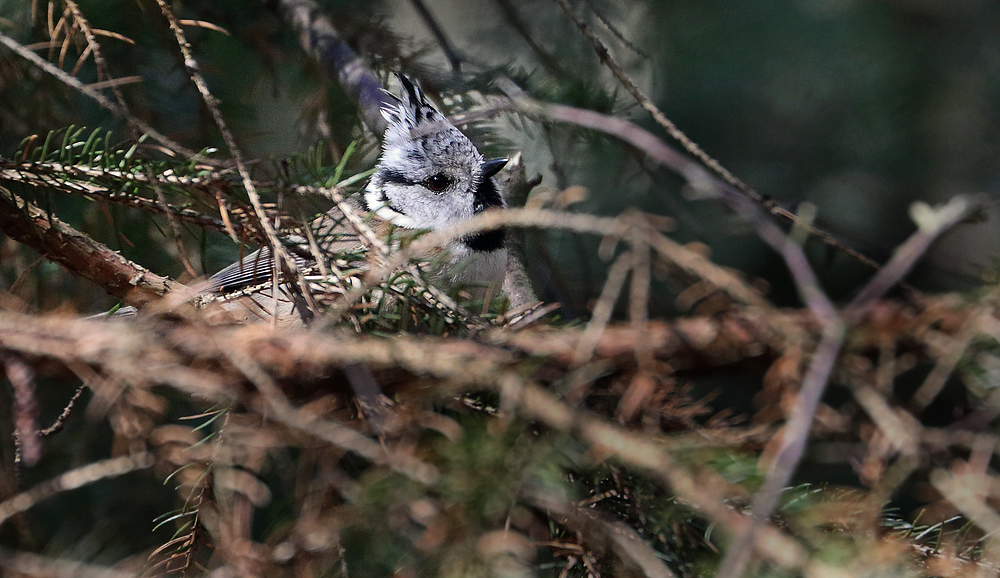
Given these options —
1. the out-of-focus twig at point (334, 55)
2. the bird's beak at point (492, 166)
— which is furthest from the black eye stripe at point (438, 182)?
the out-of-focus twig at point (334, 55)

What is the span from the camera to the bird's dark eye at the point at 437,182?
1.94 metres

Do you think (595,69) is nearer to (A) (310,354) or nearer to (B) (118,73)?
(B) (118,73)

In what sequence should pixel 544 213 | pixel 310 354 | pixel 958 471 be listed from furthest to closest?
pixel 958 471 < pixel 544 213 < pixel 310 354

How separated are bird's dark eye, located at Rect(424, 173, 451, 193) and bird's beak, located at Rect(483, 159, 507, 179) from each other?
5.3 inches

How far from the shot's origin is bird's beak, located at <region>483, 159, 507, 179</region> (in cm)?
179

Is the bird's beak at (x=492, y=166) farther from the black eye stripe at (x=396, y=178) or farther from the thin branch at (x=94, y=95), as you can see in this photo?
the thin branch at (x=94, y=95)

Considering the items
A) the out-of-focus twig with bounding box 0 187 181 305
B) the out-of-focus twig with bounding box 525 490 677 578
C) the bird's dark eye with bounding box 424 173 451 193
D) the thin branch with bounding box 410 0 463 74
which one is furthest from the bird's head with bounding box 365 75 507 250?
the out-of-focus twig with bounding box 525 490 677 578

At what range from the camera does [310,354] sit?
0.75 meters

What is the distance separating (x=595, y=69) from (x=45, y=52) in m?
1.36

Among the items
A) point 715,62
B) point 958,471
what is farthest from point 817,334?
point 715,62

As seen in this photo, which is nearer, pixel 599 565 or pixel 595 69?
pixel 599 565

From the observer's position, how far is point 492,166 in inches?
71.2

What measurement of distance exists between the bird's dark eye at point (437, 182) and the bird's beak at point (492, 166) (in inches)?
5.3

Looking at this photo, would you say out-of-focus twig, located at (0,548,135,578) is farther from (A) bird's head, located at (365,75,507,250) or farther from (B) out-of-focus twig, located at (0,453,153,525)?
(A) bird's head, located at (365,75,507,250)
